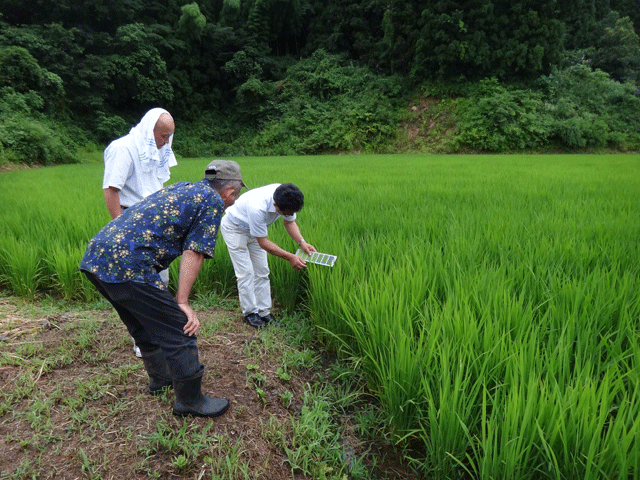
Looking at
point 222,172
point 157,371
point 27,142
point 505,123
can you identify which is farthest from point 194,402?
point 505,123

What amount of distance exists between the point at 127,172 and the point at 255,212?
28.1 inches

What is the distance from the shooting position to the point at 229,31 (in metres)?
20.8

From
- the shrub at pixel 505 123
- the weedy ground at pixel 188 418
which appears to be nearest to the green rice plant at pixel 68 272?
the weedy ground at pixel 188 418

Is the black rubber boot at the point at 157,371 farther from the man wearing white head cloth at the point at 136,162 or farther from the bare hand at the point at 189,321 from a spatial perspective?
the man wearing white head cloth at the point at 136,162

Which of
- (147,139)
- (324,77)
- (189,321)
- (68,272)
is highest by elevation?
(324,77)

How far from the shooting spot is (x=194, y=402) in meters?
1.44

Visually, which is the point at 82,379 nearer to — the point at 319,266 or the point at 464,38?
the point at 319,266

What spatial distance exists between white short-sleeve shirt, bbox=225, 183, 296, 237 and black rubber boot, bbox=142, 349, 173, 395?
84 centimetres

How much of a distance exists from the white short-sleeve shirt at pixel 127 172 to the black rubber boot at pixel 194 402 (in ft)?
3.76

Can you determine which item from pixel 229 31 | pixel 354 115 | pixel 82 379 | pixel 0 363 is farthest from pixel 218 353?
pixel 229 31

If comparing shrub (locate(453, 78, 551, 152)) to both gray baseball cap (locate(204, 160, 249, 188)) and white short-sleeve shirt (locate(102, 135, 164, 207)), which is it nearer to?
white short-sleeve shirt (locate(102, 135, 164, 207))

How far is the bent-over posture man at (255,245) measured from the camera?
85.3 inches

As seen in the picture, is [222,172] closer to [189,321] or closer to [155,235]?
[155,235]

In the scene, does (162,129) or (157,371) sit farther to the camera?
(162,129)
